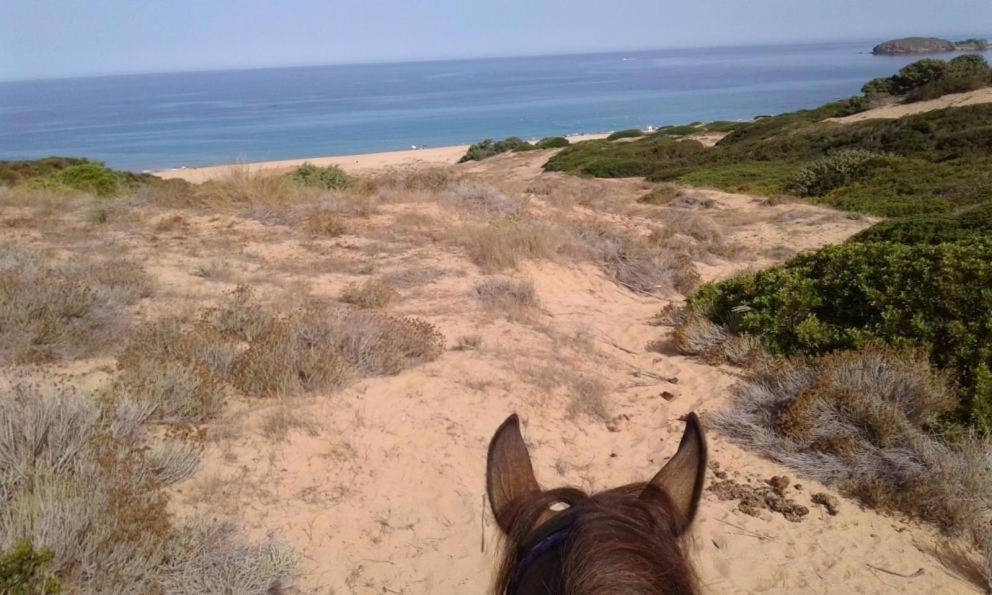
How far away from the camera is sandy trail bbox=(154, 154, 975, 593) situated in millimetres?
3219

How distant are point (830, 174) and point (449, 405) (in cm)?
1808

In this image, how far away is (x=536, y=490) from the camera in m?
1.66

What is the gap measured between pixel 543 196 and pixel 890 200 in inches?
328

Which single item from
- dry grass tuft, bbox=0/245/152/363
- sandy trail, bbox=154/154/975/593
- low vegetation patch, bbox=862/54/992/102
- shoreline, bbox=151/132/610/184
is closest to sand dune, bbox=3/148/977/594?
sandy trail, bbox=154/154/975/593

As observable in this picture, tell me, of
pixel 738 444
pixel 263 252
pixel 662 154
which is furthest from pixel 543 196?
pixel 662 154

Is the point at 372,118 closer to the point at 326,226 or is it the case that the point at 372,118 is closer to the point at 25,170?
the point at 25,170

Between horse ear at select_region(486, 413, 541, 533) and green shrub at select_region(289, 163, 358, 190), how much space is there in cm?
1364

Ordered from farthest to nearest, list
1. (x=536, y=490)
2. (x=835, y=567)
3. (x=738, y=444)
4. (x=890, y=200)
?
(x=890, y=200) → (x=738, y=444) → (x=835, y=567) → (x=536, y=490)

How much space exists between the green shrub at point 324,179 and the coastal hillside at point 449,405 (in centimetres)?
601

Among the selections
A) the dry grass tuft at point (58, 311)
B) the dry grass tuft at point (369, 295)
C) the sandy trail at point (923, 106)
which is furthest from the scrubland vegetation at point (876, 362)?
the sandy trail at point (923, 106)

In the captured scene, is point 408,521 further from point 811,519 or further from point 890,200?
point 890,200

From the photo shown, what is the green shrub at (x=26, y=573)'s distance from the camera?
217cm

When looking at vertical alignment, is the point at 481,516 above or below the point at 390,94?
below

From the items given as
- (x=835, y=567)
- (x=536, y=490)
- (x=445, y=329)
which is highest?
(x=536, y=490)
